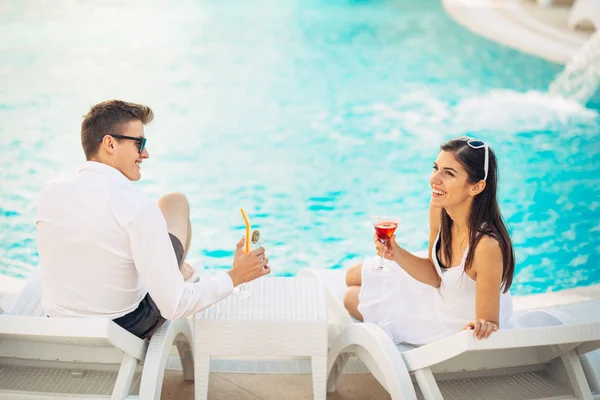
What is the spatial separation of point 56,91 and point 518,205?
22.3ft

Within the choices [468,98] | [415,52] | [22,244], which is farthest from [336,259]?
[415,52]

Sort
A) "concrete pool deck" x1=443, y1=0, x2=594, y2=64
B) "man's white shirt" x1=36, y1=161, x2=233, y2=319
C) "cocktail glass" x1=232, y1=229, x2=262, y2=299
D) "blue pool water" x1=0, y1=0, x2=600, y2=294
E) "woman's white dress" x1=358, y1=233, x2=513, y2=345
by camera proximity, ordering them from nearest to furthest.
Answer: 1. "man's white shirt" x1=36, y1=161, x2=233, y2=319
2. "cocktail glass" x1=232, y1=229, x2=262, y2=299
3. "woman's white dress" x1=358, y1=233, x2=513, y2=345
4. "blue pool water" x1=0, y1=0, x2=600, y2=294
5. "concrete pool deck" x1=443, y1=0, x2=594, y2=64

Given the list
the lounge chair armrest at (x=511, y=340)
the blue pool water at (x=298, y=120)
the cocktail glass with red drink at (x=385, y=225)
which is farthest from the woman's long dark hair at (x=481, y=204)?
the blue pool water at (x=298, y=120)

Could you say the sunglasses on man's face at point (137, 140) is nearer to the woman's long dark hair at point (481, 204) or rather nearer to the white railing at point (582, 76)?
the woman's long dark hair at point (481, 204)

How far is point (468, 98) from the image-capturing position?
36.9 ft

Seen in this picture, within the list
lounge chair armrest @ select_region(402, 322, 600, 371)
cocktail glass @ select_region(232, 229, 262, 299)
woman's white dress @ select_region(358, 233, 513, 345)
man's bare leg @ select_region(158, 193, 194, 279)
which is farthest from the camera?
man's bare leg @ select_region(158, 193, 194, 279)

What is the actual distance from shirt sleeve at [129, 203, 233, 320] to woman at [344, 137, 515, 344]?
98 centimetres

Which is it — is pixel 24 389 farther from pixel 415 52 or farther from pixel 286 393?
pixel 415 52

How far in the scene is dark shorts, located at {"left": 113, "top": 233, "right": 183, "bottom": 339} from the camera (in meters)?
3.05

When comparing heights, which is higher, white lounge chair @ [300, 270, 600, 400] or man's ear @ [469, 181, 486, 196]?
man's ear @ [469, 181, 486, 196]

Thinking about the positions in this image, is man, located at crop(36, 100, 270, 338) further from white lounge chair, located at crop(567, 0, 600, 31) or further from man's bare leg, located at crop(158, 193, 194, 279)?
white lounge chair, located at crop(567, 0, 600, 31)

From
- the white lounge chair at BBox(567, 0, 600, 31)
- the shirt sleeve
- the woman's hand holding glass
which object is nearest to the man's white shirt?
the shirt sleeve

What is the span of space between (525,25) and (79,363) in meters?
13.7

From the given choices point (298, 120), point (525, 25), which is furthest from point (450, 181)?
point (525, 25)
